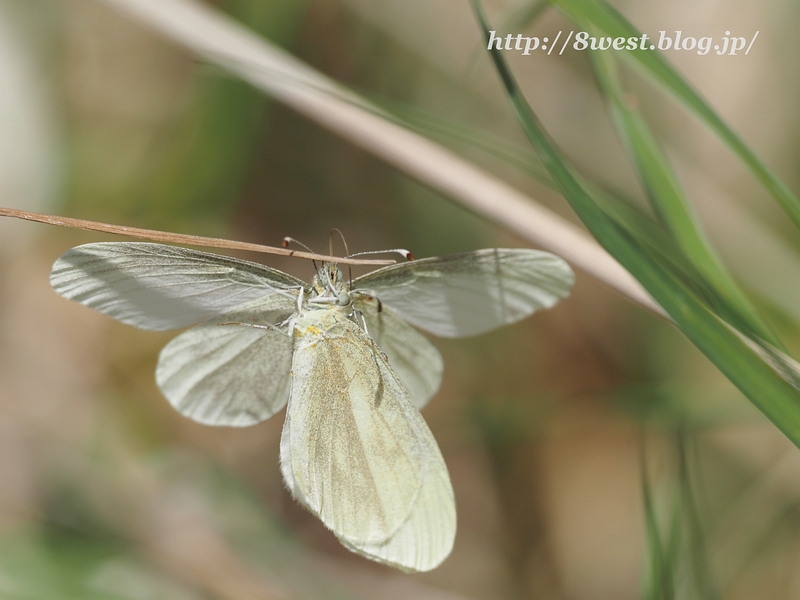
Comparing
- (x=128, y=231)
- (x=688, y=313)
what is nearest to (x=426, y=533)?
(x=688, y=313)

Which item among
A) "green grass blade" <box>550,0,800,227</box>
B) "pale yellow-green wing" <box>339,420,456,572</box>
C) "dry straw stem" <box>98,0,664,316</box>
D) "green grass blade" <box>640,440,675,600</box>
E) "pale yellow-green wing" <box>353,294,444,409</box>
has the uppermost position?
"green grass blade" <box>550,0,800,227</box>

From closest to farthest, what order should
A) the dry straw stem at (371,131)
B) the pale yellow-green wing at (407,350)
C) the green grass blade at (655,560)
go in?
the green grass blade at (655,560), the dry straw stem at (371,131), the pale yellow-green wing at (407,350)

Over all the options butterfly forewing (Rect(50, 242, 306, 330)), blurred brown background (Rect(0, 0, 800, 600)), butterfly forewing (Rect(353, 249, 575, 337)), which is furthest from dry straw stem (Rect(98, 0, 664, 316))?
blurred brown background (Rect(0, 0, 800, 600))

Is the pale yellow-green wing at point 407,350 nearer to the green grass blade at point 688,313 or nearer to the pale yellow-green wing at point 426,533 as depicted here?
the pale yellow-green wing at point 426,533

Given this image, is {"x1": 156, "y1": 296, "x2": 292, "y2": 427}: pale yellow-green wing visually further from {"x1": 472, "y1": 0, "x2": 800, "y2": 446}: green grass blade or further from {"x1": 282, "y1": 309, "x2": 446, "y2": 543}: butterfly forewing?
{"x1": 472, "y1": 0, "x2": 800, "y2": 446}: green grass blade

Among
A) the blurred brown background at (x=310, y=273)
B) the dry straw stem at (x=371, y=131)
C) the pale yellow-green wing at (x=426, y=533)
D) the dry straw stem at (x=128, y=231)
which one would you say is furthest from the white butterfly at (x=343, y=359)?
the blurred brown background at (x=310, y=273)

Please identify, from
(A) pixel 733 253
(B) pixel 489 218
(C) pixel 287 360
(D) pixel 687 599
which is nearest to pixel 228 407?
(C) pixel 287 360
